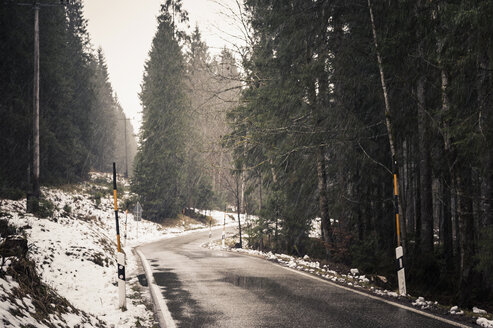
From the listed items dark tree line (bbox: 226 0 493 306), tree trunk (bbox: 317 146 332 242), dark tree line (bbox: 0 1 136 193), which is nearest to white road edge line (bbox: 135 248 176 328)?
dark tree line (bbox: 226 0 493 306)

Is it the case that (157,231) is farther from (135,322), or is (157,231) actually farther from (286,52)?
(135,322)

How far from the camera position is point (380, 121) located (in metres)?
11.0

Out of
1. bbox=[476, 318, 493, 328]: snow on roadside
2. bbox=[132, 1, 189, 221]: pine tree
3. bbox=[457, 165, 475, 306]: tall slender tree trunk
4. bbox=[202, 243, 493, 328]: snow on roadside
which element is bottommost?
bbox=[202, 243, 493, 328]: snow on roadside

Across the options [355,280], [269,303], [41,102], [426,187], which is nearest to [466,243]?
[355,280]

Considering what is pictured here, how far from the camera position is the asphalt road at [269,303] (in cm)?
550

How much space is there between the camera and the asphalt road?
5496 mm

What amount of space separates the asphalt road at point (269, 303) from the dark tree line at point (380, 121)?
2304 mm

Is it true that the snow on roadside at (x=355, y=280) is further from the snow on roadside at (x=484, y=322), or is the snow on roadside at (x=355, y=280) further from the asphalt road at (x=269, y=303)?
the asphalt road at (x=269, y=303)

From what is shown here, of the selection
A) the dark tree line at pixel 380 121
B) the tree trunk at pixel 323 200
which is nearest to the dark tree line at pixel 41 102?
the dark tree line at pixel 380 121

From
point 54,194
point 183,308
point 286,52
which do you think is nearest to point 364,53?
point 286,52

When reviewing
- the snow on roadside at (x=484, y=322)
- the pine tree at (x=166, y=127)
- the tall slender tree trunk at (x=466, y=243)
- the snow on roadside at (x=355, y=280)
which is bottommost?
the snow on roadside at (x=355, y=280)

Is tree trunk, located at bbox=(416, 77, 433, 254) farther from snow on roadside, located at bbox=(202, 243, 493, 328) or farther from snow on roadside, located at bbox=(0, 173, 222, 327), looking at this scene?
snow on roadside, located at bbox=(0, 173, 222, 327)

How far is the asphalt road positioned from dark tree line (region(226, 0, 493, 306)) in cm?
230

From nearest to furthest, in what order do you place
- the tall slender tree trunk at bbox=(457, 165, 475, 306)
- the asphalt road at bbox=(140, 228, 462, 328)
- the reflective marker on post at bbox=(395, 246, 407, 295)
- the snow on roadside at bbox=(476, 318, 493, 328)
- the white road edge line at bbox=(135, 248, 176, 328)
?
the snow on roadside at bbox=(476, 318, 493, 328) < the asphalt road at bbox=(140, 228, 462, 328) < the white road edge line at bbox=(135, 248, 176, 328) < the reflective marker on post at bbox=(395, 246, 407, 295) < the tall slender tree trunk at bbox=(457, 165, 475, 306)
